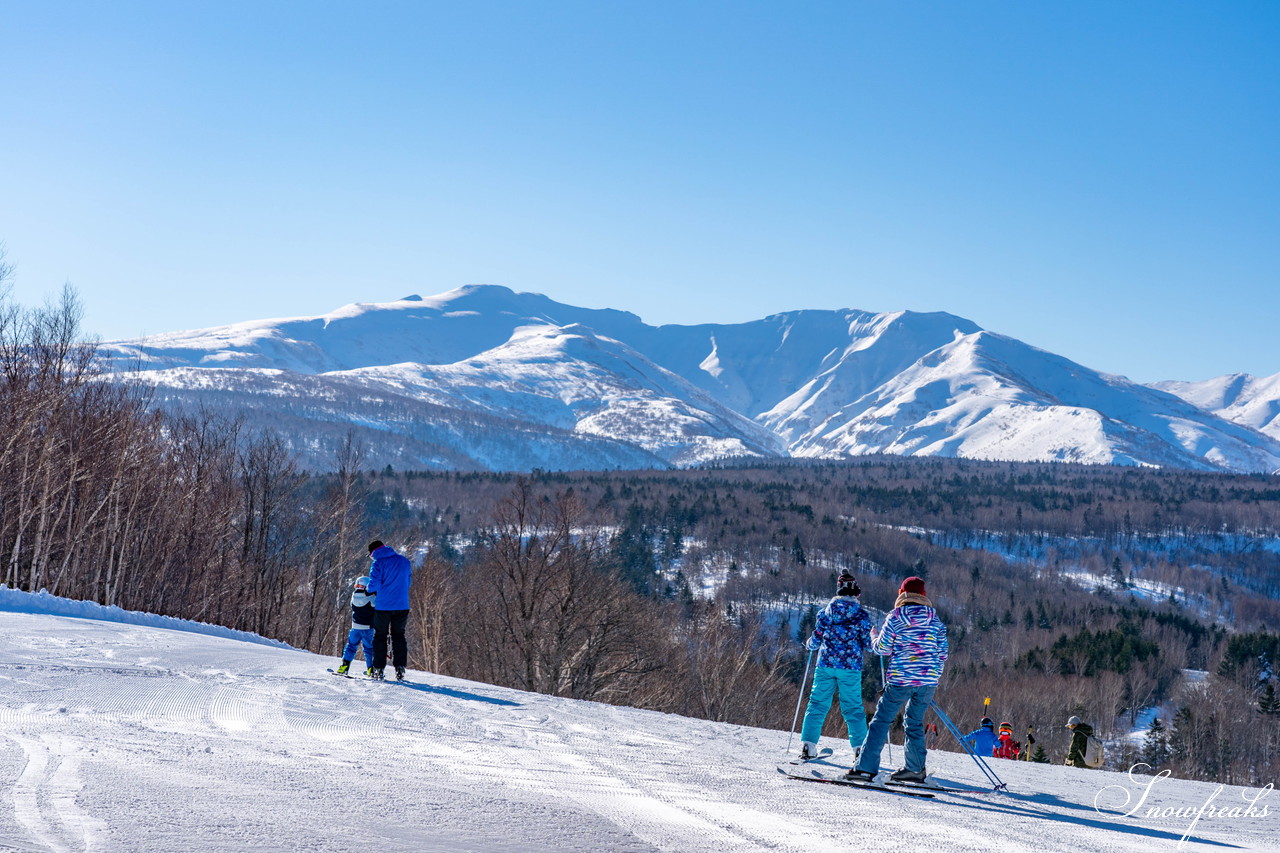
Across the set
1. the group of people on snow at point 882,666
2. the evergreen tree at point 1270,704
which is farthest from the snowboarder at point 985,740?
the evergreen tree at point 1270,704

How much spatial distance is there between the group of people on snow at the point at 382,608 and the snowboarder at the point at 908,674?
7.95 metres

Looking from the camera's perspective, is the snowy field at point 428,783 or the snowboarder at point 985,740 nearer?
the snowy field at point 428,783

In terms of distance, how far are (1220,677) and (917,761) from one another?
11328cm

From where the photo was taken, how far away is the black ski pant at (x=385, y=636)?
1473cm

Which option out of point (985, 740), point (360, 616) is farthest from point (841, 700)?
point (985, 740)

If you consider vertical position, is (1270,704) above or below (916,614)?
below

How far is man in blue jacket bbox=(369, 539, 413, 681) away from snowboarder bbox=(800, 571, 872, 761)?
6946 millimetres

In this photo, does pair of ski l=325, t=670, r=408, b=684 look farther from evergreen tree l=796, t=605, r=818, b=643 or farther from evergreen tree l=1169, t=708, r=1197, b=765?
evergreen tree l=796, t=605, r=818, b=643

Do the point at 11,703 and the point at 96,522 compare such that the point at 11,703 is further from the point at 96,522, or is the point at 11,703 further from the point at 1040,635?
the point at 1040,635

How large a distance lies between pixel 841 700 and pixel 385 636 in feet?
24.7

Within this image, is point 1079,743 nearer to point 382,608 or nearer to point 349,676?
point 382,608

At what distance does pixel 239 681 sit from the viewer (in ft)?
39.6

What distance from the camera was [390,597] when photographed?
1503 centimetres

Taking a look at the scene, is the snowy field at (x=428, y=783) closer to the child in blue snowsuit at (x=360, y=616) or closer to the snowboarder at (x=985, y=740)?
the child in blue snowsuit at (x=360, y=616)
